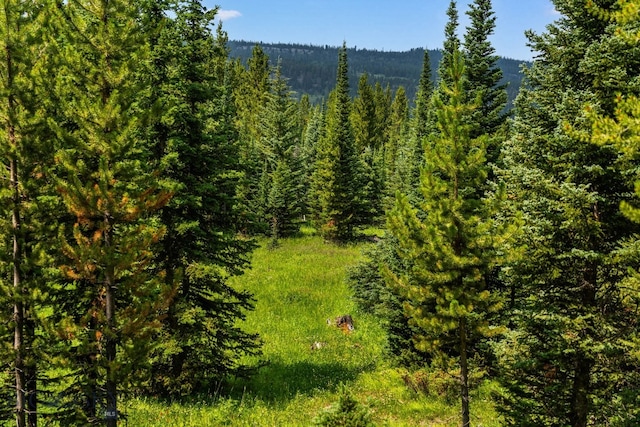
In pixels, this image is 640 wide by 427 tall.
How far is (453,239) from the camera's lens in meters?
10.4

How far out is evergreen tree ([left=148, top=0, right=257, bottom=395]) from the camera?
14094 millimetres

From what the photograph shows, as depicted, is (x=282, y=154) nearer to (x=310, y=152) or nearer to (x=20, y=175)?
(x=310, y=152)

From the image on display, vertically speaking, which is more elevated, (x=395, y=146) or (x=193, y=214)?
(x=395, y=146)

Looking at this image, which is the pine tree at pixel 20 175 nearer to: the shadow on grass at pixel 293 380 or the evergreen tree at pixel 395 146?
the shadow on grass at pixel 293 380

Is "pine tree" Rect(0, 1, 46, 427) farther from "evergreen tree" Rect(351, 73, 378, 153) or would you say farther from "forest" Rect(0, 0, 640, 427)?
"evergreen tree" Rect(351, 73, 378, 153)

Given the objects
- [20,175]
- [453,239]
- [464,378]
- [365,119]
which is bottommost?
[464,378]

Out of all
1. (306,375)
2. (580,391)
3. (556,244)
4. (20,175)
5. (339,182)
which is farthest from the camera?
(339,182)

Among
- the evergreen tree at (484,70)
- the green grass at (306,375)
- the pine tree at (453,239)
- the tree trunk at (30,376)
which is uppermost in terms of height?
the evergreen tree at (484,70)

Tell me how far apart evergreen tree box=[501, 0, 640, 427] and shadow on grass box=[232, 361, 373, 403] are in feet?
24.6

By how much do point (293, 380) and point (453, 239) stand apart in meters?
10.4

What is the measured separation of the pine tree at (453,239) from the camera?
9.89m

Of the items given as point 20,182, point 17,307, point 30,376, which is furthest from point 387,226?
point 30,376

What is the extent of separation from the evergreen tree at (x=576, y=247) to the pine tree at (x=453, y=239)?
2.46ft

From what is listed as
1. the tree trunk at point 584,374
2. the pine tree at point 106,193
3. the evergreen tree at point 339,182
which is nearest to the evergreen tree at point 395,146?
the evergreen tree at point 339,182
